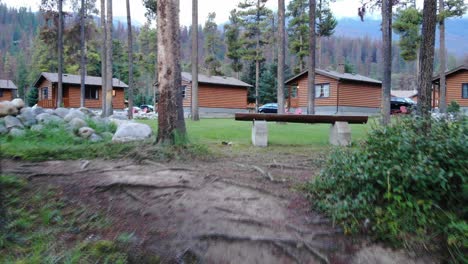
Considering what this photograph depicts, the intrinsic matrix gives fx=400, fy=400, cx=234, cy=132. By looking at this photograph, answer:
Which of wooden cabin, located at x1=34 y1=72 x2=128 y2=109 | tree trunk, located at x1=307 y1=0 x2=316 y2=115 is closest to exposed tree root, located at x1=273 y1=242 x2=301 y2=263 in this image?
tree trunk, located at x1=307 y1=0 x2=316 y2=115

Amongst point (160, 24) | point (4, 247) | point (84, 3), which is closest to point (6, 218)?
point (4, 247)

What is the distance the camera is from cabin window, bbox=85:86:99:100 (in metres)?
40.6

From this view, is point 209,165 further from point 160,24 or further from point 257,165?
point 160,24

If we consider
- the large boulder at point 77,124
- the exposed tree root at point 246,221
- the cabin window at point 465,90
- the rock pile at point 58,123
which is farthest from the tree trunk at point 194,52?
the cabin window at point 465,90

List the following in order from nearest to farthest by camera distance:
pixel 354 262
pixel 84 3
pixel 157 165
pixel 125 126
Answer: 1. pixel 354 262
2. pixel 157 165
3. pixel 125 126
4. pixel 84 3

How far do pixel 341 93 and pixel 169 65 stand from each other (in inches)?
1148

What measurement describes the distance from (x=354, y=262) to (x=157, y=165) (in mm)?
3249

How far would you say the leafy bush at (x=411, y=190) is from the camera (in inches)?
147

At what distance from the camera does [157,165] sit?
5.89m

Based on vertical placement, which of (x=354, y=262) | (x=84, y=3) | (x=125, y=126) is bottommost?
(x=354, y=262)

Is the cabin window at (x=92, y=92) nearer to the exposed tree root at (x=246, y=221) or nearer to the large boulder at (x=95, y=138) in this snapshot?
the large boulder at (x=95, y=138)

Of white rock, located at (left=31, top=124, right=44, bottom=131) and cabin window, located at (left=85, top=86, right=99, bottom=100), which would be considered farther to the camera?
cabin window, located at (left=85, top=86, right=99, bottom=100)

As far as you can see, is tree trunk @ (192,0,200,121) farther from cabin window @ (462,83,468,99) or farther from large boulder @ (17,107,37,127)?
cabin window @ (462,83,468,99)

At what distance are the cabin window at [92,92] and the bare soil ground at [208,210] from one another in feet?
122
